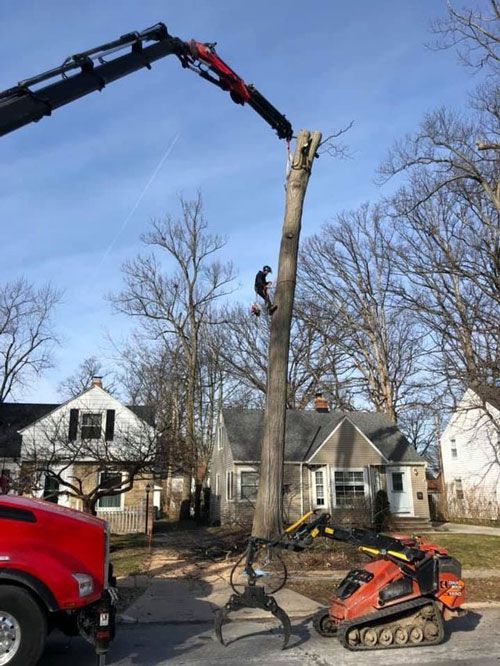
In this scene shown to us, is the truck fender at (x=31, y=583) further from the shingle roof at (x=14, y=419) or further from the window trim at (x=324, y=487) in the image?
the shingle roof at (x=14, y=419)

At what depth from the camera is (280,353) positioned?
14.6 meters

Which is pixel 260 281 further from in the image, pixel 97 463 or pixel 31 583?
pixel 31 583

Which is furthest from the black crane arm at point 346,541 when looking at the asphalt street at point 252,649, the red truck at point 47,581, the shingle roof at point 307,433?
the shingle roof at point 307,433

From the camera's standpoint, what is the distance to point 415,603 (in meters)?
7.13

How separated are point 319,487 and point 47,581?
2247 centimetres

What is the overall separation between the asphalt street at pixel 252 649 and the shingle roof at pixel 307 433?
18667mm

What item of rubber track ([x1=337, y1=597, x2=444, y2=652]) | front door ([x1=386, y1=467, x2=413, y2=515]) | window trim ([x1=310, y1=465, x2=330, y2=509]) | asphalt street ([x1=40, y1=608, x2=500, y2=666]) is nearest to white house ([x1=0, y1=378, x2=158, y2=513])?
window trim ([x1=310, y1=465, x2=330, y2=509])

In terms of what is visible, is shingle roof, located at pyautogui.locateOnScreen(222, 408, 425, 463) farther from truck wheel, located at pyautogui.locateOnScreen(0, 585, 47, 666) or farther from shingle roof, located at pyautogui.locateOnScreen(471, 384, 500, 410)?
truck wheel, located at pyautogui.locateOnScreen(0, 585, 47, 666)

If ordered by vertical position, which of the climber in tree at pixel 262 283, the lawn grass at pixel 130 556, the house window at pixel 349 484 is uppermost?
the climber in tree at pixel 262 283

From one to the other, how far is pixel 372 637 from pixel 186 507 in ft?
90.0

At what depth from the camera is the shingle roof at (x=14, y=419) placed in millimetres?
33750

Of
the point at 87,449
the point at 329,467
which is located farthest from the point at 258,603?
the point at 329,467

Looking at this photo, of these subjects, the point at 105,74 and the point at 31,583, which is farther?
the point at 105,74

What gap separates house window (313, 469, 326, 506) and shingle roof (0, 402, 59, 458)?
17060 millimetres
